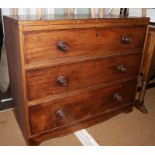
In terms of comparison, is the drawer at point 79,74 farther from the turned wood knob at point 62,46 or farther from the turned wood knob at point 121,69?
the turned wood knob at point 62,46

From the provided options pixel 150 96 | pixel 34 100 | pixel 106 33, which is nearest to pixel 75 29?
pixel 106 33

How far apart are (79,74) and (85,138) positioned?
487 mm

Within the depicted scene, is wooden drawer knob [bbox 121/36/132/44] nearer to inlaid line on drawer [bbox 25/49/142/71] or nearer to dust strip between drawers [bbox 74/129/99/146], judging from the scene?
inlaid line on drawer [bbox 25/49/142/71]

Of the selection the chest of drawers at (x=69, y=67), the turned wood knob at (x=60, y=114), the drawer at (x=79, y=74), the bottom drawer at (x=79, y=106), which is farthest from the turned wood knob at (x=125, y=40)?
the turned wood knob at (x=60, y=114)

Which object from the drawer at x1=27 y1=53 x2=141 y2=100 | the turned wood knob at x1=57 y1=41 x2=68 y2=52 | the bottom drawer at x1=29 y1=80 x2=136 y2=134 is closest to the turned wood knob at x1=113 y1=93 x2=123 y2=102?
the bottom drawer at x1=29 y1=80 x2=136 y2=134

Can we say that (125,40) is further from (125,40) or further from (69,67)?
(69,67)

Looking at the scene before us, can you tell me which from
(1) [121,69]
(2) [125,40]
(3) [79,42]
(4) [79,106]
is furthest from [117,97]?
(3) [79,42]

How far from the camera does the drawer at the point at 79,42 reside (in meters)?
0.98

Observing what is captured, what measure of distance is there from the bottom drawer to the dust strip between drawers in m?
0.12

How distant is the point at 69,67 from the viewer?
1.14m

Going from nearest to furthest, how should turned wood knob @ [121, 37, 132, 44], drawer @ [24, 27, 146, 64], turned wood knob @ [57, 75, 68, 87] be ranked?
1. drawer @ [24, 27, 146, 64]
2. turned wood knob @ [57, 75, 68, 87]
3. turned wood knob @ [121, 37, 132, 44]

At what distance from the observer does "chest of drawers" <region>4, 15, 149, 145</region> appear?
993mm

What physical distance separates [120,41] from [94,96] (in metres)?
0.43
